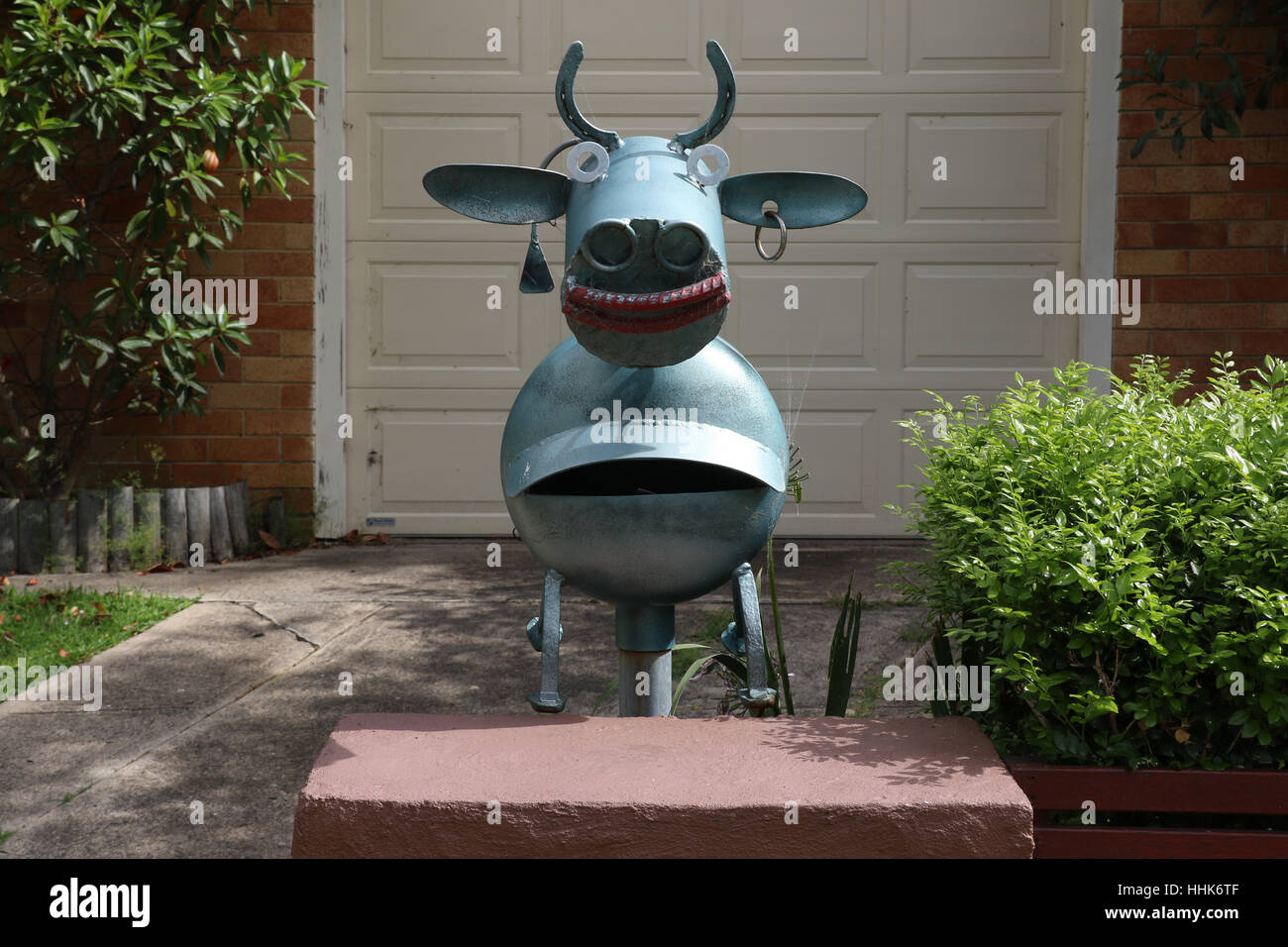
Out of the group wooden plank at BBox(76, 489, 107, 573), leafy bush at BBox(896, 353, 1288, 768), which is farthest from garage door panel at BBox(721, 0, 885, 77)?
leafy bush at BBox(896, 353, 1288, 768)

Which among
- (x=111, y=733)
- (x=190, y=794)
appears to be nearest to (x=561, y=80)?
(x=190, y=794)

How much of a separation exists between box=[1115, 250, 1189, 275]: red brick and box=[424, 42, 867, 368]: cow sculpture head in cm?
413

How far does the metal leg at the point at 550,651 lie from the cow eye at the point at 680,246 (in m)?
0.60

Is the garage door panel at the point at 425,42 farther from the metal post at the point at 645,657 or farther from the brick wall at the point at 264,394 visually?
the metal post at the point at 645,657

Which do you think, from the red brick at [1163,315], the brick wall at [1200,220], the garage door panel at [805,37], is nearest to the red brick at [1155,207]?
the brick wall at [1200,220]

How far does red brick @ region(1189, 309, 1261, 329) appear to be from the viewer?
220 inches

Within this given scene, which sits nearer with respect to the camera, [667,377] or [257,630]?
[667,377]

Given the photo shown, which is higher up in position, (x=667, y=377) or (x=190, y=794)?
(x=667, y=377)

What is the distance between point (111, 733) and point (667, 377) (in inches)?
82.5

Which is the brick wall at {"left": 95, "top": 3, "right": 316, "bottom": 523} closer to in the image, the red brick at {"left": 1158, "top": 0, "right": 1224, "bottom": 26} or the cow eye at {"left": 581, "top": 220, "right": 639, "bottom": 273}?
the red brick at {"left": 1158, "top": 0, "right": 1224, "bottom": 26}

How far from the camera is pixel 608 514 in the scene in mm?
1888

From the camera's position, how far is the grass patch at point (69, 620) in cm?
377

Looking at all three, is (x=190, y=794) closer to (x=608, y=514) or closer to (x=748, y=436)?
(x=608, y=514)

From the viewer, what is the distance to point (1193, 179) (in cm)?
556
